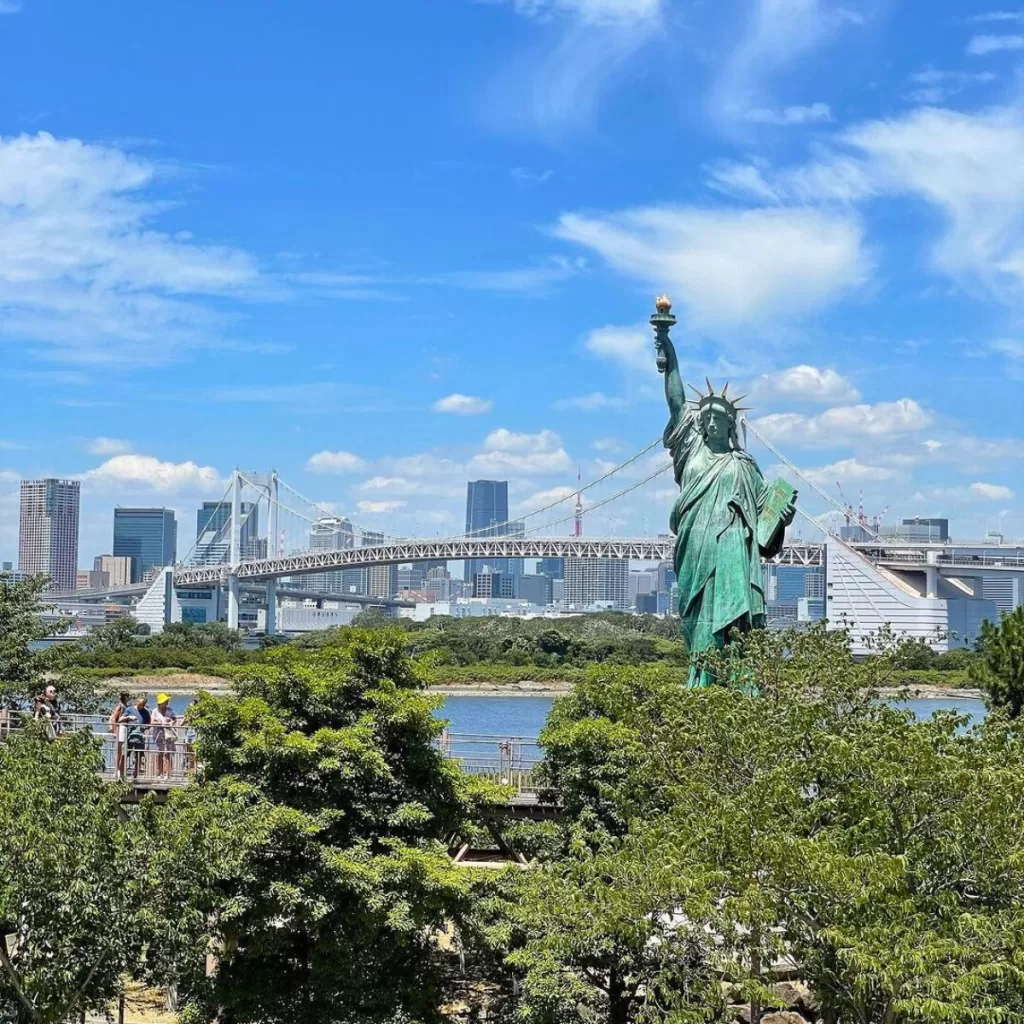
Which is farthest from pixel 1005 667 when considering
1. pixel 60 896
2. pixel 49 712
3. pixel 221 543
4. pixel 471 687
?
pixel 221 543

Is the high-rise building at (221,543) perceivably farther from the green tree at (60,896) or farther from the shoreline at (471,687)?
the green tree at (60,896)

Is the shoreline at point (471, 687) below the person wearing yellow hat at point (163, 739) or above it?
below

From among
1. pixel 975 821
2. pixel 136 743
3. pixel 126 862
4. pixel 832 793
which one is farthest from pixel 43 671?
pixel 975 821

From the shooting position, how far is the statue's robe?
50.1 ft

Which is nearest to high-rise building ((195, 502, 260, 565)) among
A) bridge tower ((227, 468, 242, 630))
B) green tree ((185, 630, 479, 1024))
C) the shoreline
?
bridge tower ((227, 468, 242, 630))

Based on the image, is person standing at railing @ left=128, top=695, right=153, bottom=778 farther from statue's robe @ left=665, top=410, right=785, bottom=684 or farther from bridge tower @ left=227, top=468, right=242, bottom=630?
bridge tower @ left=227, top=468, right=242, bottom=630

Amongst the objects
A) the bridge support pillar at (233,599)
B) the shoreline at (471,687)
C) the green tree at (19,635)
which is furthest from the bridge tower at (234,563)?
the green tree at (19,635)

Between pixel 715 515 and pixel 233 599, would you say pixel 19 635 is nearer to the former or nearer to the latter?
pixel 715 515

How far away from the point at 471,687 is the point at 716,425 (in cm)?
4256

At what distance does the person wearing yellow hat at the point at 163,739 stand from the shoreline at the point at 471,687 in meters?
38.5

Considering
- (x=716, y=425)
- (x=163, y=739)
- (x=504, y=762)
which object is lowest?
(x=504, y=762)

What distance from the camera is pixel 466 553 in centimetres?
8281

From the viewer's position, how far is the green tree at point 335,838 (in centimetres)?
1095

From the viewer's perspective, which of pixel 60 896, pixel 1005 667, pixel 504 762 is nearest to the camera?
pixel 60 896
